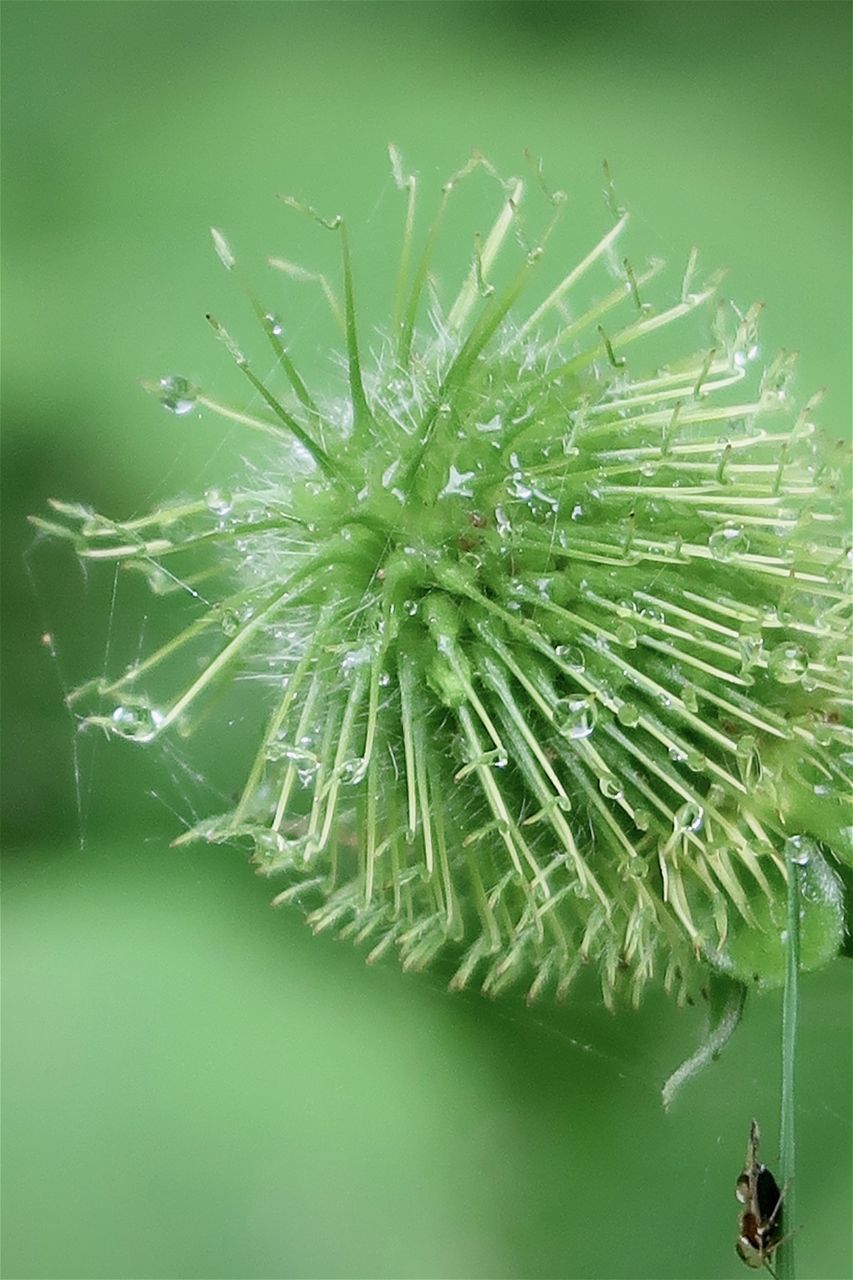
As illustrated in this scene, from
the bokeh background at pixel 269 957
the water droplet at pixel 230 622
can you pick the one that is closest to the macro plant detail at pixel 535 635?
the water droplet at pixel 230 622

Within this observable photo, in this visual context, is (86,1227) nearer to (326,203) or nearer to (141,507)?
(141,507)

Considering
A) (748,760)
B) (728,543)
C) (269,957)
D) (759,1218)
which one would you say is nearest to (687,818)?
(748,760)

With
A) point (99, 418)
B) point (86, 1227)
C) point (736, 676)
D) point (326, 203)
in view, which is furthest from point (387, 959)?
point (326, 203)

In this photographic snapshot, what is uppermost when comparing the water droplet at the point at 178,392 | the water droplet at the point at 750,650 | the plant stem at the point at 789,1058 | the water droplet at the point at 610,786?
the water droplet at the point at 178,392

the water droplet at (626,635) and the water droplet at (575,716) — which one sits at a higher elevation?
the water droplet at (626,635)

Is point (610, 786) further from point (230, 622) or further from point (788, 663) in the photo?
point (230, 622)

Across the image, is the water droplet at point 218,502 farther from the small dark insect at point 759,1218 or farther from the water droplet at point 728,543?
the small dark insect at point 759,1218
